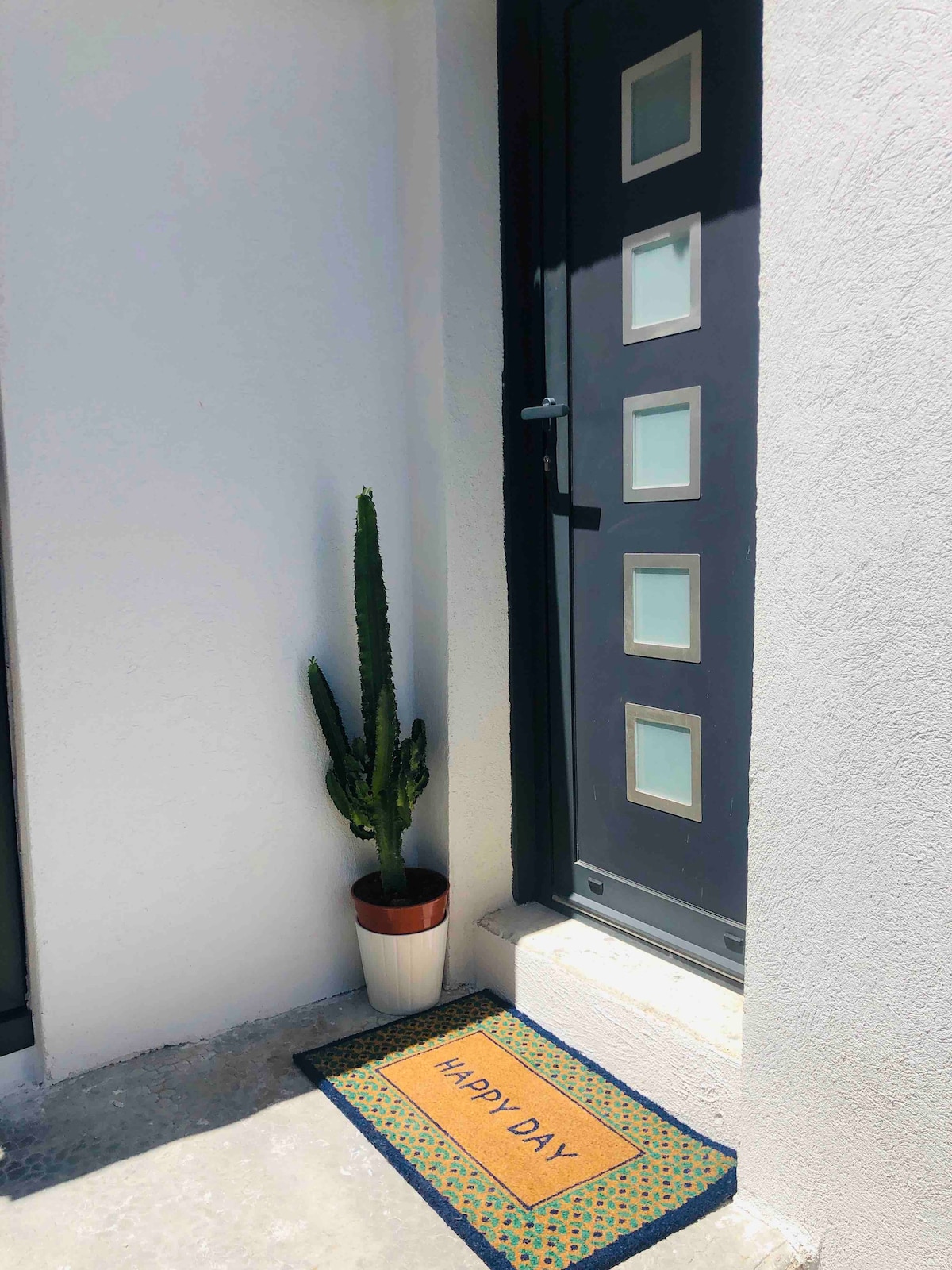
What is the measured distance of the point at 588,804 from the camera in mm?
2537

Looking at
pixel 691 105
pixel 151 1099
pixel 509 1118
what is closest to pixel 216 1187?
pixel 151 1099

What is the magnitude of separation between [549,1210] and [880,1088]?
67cm

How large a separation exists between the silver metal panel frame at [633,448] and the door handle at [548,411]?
0.22 meters

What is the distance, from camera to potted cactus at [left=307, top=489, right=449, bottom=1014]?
2461mm

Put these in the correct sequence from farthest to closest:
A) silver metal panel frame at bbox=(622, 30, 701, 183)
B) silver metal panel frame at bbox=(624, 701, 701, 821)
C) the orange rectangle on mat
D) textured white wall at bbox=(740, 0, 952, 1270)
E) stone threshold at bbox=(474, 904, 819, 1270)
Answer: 1. silver metal panel frame at bbox=(624, 701, 701, 821)
2. silver metal panel frame at bbox=(622, 30, 701, 183)
3. the orange rectangle on mat
4. stone threshold at bbox=(474, 904, 819, 1270)
5. textured white wall at bbox=(740, 0, 952, 1270)

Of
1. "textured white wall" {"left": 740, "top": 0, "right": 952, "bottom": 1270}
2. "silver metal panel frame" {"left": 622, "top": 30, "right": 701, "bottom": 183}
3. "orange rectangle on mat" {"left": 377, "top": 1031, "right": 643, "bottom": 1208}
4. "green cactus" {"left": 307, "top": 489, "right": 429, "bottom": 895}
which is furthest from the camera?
"green cactus" {"left": 307, "top": 489, "right": 429, "bottom": 895}

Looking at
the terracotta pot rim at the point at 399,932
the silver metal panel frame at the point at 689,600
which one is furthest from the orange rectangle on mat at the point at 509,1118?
the silver metal panel frame at the point at 689,600

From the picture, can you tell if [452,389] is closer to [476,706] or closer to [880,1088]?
[476,706]

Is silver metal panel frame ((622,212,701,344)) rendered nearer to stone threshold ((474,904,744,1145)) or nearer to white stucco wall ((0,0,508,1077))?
white stucco wall ((0,0,508,1077))

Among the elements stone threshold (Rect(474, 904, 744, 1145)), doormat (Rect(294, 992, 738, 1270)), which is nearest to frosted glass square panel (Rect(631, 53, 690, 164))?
stone threshold (Rect(474, 904, 744, 1145))

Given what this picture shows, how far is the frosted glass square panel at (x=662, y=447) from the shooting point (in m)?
2.18

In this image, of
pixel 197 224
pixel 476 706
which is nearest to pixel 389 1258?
pixel 476 706

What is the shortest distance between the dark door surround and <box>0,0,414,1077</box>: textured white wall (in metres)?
0.31

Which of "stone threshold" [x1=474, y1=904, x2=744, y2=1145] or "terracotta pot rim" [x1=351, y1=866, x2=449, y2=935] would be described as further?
"terracotta pot rim" [x1=351, y1=866, x2=449, y2=935]
